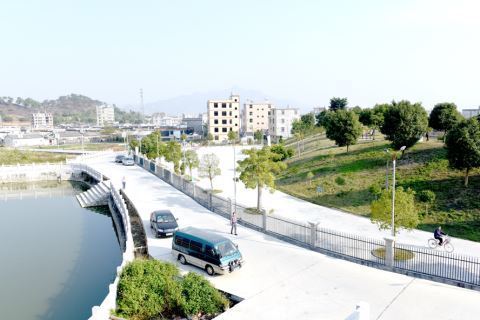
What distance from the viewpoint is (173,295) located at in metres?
13.2

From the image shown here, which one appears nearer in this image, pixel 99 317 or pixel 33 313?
pixel 99 317

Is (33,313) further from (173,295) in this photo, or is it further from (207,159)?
(207,159)

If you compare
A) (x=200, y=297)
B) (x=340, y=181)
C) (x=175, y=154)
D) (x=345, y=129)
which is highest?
(x=345, y=129)

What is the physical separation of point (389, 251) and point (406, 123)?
18773 mm

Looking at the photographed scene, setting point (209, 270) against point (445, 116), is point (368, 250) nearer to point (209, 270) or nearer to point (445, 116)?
point (209, 270)

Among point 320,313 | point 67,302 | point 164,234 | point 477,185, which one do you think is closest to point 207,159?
point 164,234

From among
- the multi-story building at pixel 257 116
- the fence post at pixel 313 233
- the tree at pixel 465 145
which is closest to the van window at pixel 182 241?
the fence post at pixel 313 233

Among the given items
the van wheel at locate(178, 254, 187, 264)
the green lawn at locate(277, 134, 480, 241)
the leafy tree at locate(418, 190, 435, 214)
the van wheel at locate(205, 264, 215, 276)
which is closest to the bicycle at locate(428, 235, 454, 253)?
the green lawn at locate(277, 134, 480, 241)

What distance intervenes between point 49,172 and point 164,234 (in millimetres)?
40287

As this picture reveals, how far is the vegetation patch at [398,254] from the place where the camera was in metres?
15.6

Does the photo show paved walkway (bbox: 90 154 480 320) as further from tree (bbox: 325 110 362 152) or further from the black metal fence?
tree (bbox: 325 110 362 152)

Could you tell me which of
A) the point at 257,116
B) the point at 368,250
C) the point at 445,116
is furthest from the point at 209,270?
the point at 257,116

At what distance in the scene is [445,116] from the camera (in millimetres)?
35844

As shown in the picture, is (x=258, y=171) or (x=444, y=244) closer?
(x=444, y=244)
